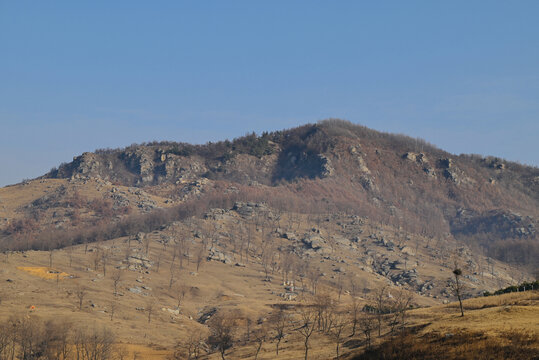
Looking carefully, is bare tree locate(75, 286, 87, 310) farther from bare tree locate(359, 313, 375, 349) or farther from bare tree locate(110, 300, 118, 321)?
bare tree locate(359, 313, 375, 349)

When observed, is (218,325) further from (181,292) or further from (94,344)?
(181,292)

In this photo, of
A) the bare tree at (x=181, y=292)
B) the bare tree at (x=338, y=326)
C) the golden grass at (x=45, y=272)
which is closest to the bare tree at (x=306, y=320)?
the bare tree at (x=338, y=326)

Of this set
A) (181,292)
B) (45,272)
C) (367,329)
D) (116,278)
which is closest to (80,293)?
(116,278)

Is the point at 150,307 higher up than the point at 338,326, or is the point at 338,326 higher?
the point at 150,307

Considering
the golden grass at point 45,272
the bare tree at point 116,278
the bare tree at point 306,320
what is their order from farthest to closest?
the golden grass at point 45,272, the bare tree at point 116,278, the bare tree at point 306,320

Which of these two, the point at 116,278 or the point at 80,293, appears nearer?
the point at 80,293

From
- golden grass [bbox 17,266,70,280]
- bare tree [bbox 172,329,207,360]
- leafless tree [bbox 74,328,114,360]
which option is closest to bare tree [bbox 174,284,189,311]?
golden grass [bbox 17,266,70,280]

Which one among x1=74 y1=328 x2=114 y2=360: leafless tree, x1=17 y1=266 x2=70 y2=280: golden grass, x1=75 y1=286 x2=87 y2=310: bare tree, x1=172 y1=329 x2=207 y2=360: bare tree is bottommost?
x1=172 y1=329 x2=207 y2=360: bare tree

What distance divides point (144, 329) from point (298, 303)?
61.2m

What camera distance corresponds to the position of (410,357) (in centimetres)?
7200

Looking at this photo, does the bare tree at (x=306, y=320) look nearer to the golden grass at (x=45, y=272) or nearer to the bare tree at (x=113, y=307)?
the bare tree at (x=113, y=307)

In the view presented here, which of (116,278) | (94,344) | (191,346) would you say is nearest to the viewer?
(94,344)

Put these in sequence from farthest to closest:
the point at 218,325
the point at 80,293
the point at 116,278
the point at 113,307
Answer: the point at 116,278
the point at 80,293
the point at 113,307
the point at 218,325

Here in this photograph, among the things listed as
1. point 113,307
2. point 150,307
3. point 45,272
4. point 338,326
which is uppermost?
point 45,272
